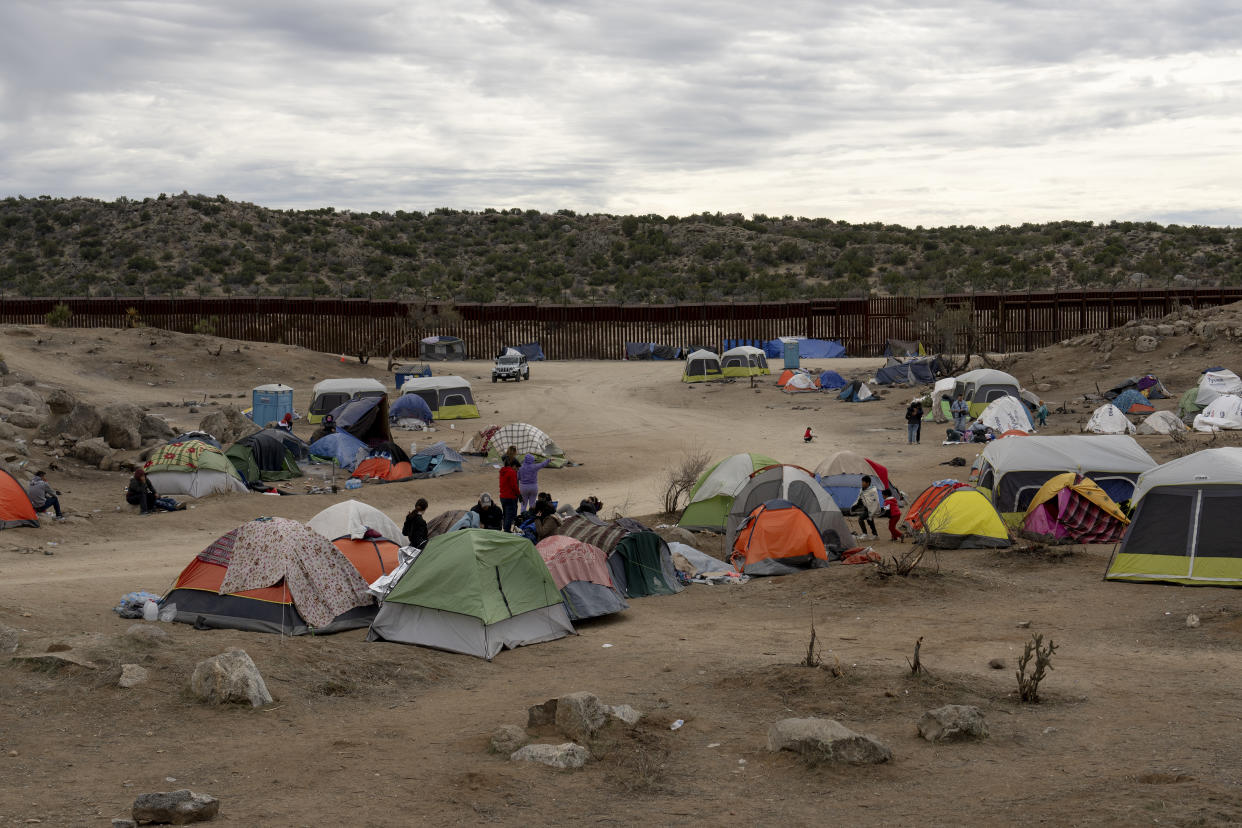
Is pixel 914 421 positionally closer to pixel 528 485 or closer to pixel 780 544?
pixel 528 485

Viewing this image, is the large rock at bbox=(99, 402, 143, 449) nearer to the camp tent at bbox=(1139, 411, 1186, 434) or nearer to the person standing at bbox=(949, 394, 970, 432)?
the person standing at bbox=(949, 394, 970, 432)

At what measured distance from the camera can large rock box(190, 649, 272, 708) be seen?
35.9 ft

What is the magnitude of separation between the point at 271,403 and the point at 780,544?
72.3 feet

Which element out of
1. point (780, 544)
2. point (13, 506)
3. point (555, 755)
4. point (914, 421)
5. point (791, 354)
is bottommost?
point (555, 755)

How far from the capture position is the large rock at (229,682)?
1093 centimetres

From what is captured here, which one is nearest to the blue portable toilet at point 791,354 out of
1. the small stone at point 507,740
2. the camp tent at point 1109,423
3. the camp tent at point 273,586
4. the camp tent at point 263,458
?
the camp tent at point 1109,423

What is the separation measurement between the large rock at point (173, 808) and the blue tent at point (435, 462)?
19.4m

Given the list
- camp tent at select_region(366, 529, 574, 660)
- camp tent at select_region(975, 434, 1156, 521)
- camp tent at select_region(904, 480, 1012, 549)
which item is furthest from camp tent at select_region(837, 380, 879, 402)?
camp tent at select_region(366, 529, 574, 660)

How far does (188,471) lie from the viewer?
23922 mm

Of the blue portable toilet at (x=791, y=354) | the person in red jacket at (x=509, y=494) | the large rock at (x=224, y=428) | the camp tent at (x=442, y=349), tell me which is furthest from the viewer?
the camp tent at (x=442, y=349)

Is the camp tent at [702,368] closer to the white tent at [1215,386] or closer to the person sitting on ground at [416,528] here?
the white tent at [1215,386]

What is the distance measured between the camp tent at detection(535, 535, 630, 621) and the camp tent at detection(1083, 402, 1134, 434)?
18900mm

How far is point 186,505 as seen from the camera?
23250 millimetres

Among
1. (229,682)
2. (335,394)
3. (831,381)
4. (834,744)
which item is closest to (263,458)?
(335,394)
